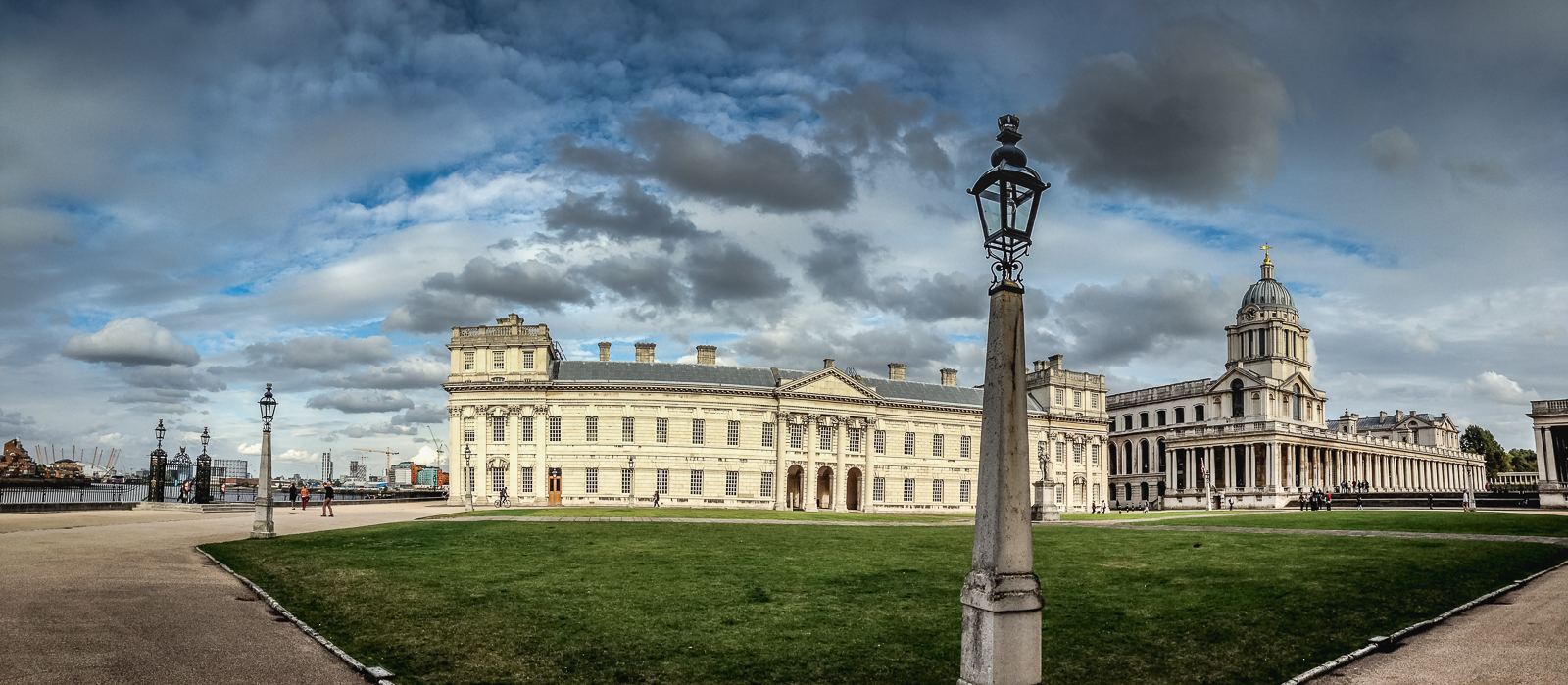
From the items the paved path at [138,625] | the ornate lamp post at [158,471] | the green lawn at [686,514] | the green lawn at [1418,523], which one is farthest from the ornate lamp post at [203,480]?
the green lawn at [1418,523]

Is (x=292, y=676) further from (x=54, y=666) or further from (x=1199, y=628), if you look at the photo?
(x=1199, y=628)

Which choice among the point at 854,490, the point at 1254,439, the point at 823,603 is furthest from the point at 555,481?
the point at 1254,439

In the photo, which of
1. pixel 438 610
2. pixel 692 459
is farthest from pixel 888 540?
pixel 692 459

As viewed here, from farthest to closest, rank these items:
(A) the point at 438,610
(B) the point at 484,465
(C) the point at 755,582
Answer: (B) the point at 484,465 < (C) the point at 755,582 < (A) the point at 438,610

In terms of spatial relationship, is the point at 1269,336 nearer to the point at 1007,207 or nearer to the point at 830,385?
the point at 830,385

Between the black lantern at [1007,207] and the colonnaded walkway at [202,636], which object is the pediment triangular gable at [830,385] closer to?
the colonnaded walkway at [202,636]

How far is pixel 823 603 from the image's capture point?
632 inches

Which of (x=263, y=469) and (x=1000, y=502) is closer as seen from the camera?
(x=1000, y=502)

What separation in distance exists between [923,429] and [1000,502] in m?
67.9

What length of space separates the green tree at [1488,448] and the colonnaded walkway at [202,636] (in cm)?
15499

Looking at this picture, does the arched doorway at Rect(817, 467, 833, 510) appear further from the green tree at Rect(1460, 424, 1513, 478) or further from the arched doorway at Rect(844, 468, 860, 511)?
the green tree at Rect(1460, 424, 1513, 478)

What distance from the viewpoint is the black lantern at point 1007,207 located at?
7.60 metres

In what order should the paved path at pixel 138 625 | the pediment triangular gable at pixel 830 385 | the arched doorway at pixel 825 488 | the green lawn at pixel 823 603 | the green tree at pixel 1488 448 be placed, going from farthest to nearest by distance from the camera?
1. the green tree at pixel 1488 448
2. the arched doorway at pixel 825 488
3. the pediment triangular gable at pixel 830 385
4. the green lawn at pixel 823 603
5. the paved path at pixel 138 625

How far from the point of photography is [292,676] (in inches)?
420
